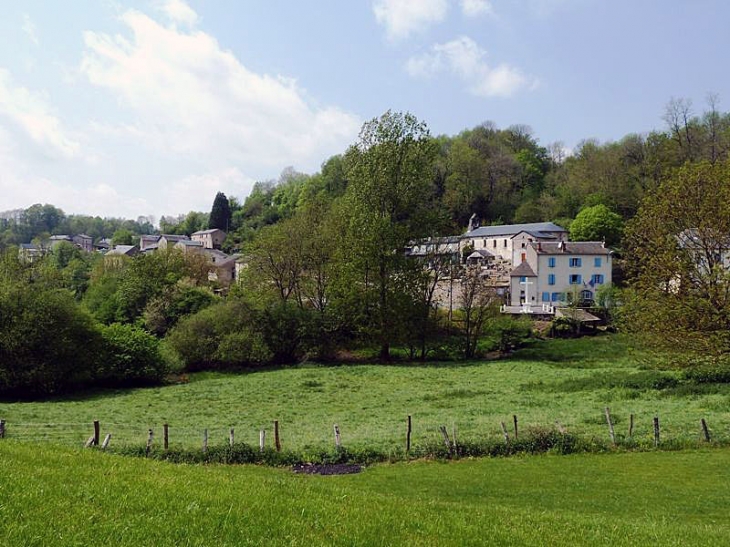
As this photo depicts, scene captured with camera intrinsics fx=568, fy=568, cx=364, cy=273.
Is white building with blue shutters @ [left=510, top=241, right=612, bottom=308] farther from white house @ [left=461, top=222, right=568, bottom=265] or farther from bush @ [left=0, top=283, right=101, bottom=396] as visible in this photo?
bush @ [left=0, top=283, right=101, bottom=396]

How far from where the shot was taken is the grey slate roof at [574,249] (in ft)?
230

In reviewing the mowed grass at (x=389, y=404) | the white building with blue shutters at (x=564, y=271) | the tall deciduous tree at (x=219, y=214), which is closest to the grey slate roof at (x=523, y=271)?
the white building with blue shutters at (x=564, y=271)

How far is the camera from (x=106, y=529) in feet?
24.2

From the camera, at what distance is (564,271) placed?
70.6 m

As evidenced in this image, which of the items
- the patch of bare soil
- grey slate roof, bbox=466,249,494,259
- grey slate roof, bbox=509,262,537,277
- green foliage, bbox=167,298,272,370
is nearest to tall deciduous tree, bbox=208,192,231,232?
grey slate roof, bbox=466,249,494,259

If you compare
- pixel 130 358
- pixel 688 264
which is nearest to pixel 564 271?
pixel 688 264

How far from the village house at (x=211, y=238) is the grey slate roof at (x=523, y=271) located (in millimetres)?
75534

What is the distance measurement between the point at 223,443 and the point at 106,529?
13.0 m

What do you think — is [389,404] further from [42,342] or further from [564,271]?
[564,271]

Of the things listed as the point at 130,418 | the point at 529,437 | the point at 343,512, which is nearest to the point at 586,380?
the point at 529,437

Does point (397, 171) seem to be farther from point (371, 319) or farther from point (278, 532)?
point (278, 532)

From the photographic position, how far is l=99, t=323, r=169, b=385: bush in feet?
135

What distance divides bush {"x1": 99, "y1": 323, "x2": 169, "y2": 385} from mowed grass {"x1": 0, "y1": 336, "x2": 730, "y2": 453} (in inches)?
104

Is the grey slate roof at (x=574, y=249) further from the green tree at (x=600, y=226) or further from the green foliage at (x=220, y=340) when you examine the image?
the green foliage at (x=220, y=340)
